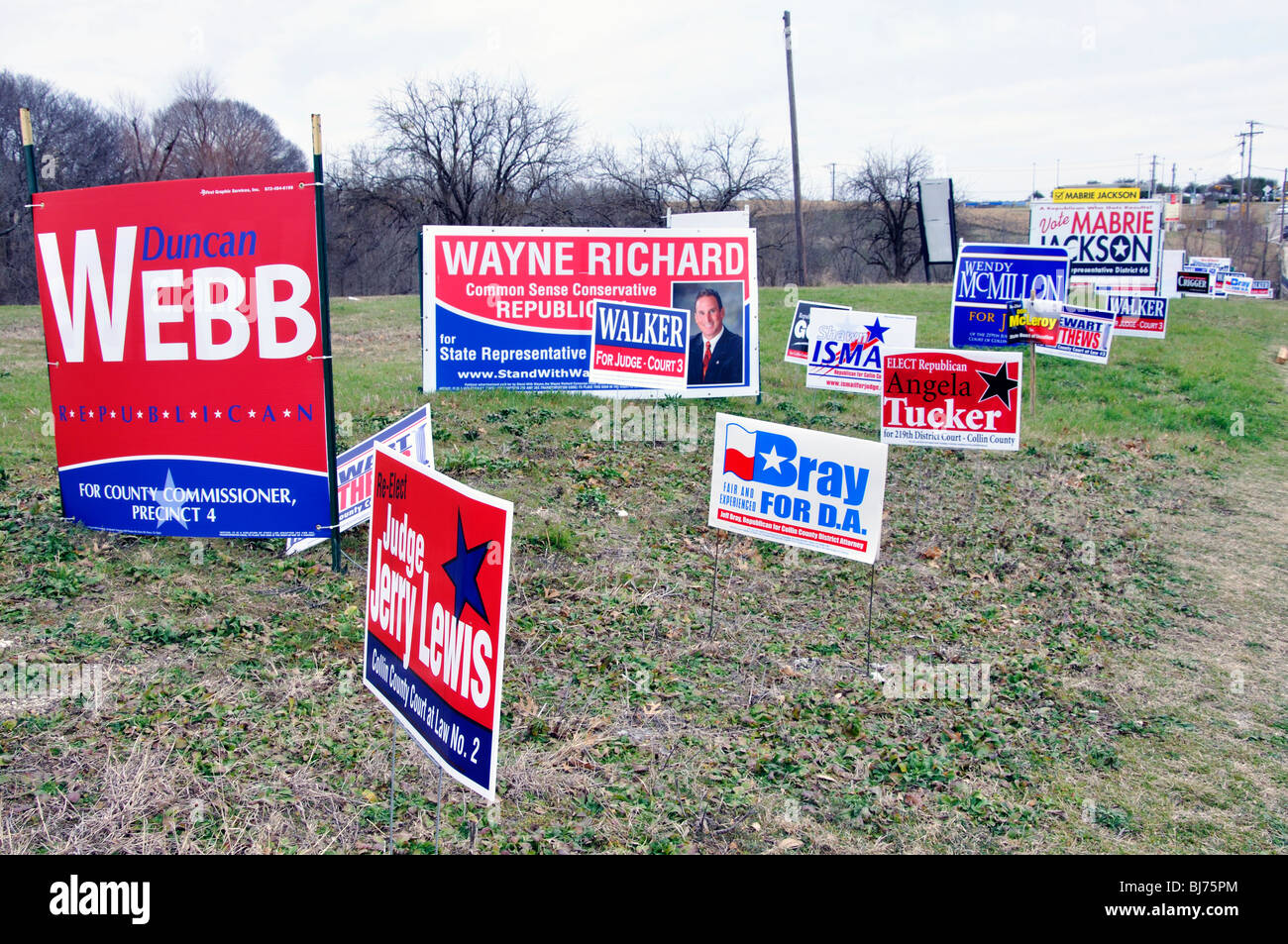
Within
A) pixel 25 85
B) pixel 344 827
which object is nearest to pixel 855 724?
pixel 344 827

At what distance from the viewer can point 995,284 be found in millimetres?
16828

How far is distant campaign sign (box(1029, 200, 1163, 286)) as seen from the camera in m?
20.5

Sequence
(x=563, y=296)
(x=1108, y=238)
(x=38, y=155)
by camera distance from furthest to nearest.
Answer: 1. (x=38, y=155)
2. (x=1108, y=238)
3. (x=563, y=296)

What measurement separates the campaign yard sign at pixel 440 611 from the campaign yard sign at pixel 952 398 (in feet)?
22.3

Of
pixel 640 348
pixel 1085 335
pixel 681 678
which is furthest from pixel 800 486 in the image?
pixel 1085 335

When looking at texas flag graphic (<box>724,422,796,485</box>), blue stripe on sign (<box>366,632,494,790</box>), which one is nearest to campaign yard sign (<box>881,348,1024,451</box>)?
texas flag graphic (<box>724,422,796,485</box>)

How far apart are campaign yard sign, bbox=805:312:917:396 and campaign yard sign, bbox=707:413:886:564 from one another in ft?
23.0

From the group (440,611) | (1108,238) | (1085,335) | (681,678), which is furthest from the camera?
(1108,238)

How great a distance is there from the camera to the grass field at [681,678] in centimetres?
469

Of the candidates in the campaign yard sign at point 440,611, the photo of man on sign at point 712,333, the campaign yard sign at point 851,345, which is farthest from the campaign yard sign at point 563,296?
the campaign yard sign at point 440,611

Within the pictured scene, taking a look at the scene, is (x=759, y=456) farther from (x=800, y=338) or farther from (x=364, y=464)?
(x=800, y=338)

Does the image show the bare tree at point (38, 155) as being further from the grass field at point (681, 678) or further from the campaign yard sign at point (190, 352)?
the campaign yard sign at point (190, 352)

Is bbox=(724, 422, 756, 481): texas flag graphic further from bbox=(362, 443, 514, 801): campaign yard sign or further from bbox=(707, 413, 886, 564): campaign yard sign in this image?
bbox=(362, 443, 514, 801): campaign yard sign

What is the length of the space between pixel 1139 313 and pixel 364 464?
808 inches
